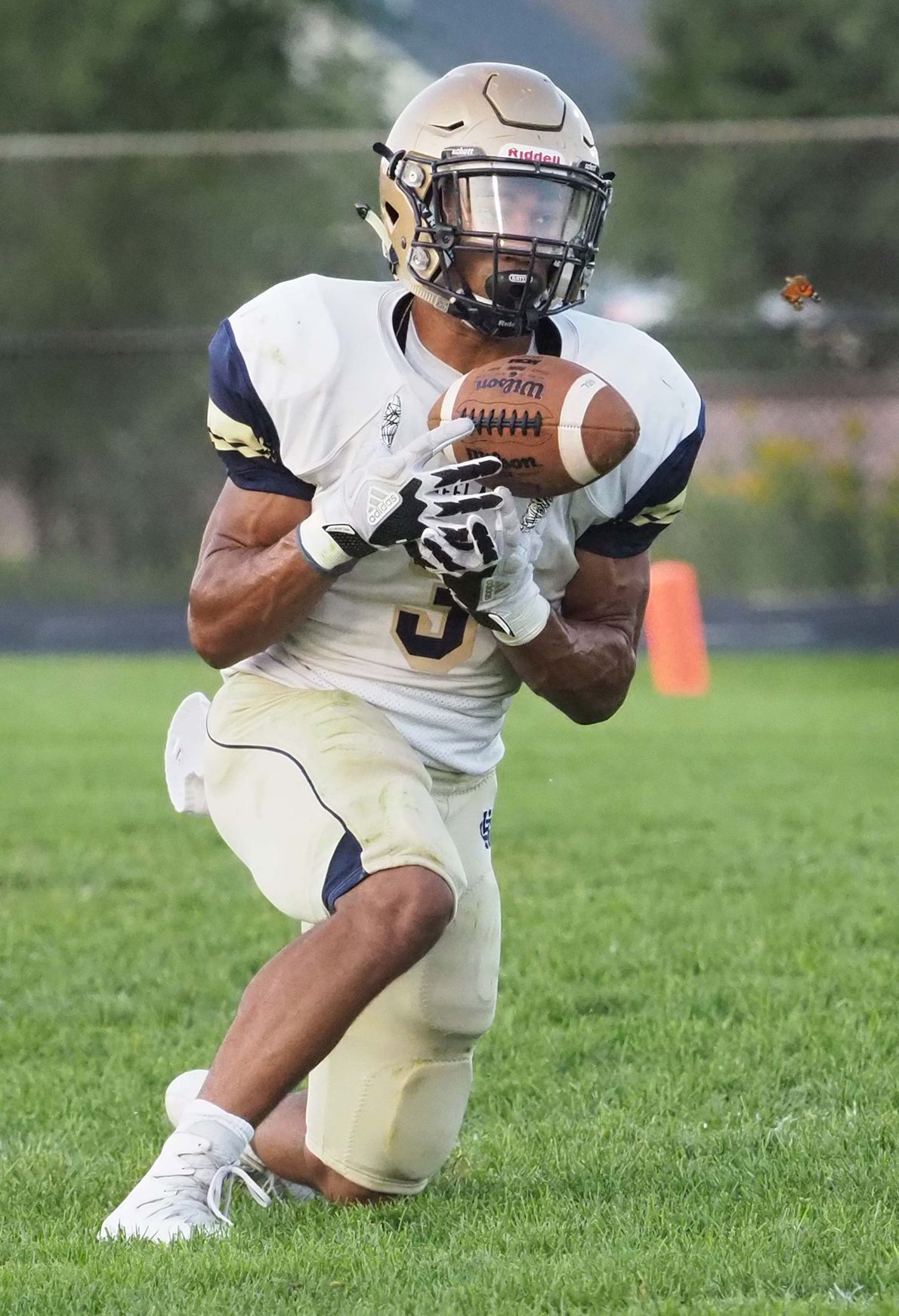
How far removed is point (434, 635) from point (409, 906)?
56 cm

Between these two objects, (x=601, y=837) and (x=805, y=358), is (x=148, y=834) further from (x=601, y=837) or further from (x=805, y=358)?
(x=805, y=358)

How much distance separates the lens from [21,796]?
7.15 m

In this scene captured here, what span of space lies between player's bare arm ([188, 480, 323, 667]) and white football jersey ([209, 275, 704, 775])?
41mm

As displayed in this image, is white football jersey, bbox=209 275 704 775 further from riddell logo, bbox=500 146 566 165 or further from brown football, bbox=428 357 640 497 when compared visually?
riddell logo, bbox=500 146 566 165

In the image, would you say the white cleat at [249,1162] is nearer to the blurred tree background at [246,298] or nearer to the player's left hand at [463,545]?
the player's left hand at [463,545]

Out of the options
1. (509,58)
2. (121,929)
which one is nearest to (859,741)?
(121,929)

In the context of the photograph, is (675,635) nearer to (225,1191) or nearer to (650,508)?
(650,508)

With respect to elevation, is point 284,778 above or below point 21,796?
above

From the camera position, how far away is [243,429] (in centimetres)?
307

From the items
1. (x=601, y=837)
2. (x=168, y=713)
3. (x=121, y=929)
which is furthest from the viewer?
(x=168, y=713)

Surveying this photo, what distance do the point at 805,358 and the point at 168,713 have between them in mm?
6326

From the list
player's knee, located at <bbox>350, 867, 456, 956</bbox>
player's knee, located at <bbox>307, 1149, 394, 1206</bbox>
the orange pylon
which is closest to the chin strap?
player's knee, located at <bbox>350, 867, 456, 956</bbox>

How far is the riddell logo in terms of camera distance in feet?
10.3

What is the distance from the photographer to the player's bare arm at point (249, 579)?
2951mm
